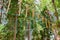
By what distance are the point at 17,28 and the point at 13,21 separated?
0.10 metres

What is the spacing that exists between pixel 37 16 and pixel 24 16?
15cm

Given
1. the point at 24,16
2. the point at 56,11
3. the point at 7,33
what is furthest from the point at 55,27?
the point at 7,33

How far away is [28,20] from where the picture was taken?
1.96 m

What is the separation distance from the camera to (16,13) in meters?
1.88

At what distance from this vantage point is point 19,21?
1.94 m

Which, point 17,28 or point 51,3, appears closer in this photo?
point 51,3

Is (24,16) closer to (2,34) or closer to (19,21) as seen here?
(19,21)

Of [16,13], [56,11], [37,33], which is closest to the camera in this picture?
[56,11]

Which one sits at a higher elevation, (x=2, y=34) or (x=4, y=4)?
(x=4, y=4)

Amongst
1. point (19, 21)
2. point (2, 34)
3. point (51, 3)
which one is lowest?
point (2, 34)

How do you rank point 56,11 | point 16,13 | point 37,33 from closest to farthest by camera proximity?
1. point 56,11
2. point 16,13
3. point 37,33

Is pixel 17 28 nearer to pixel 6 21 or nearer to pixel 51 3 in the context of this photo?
pixel 6 21

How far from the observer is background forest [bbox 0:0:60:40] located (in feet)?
5.94

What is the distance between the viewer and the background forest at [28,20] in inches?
71.3
